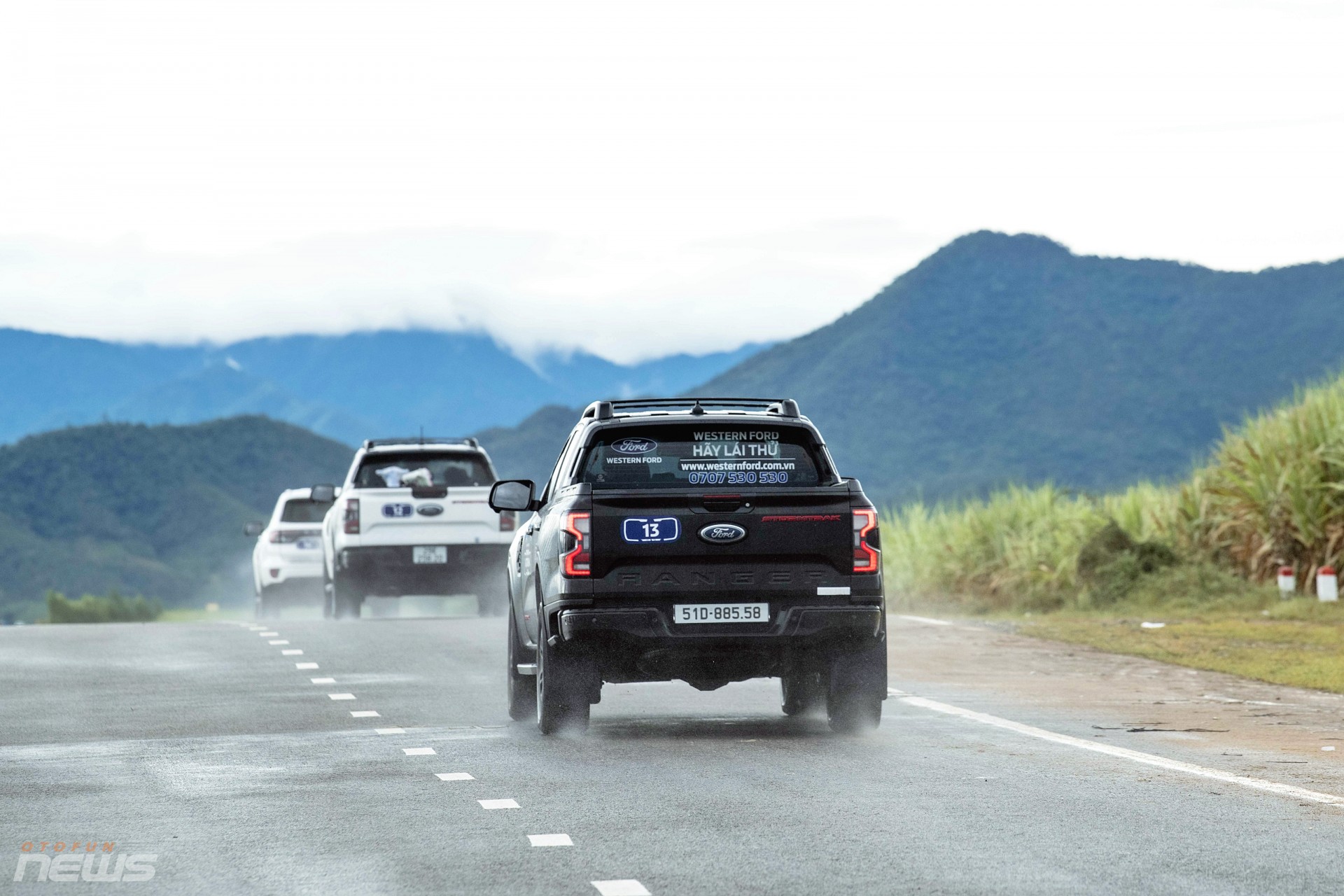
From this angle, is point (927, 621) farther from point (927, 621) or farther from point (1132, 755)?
point (1132, 755)

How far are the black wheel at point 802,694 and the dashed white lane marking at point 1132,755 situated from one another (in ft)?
2.99

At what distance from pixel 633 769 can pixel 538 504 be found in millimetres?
3125

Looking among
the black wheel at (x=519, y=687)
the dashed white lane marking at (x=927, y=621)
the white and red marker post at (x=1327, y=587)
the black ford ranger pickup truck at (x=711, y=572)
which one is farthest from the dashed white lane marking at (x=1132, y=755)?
the white and red marker post at (x=1327, y=587)

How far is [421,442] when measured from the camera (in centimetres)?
2527

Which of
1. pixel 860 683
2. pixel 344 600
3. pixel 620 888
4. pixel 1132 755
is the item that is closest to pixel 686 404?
pixel 860 683

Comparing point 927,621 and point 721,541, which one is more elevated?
point 721,541

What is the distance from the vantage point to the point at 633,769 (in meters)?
10.3

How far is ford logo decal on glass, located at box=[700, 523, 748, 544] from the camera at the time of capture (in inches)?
437

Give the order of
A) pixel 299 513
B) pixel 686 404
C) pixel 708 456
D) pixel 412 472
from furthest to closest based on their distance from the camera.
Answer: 1. pixel 299 513
2. pixel 412 472
3. pixel 686 404
4. pixel 708 456

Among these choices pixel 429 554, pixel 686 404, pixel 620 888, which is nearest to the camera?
pixel 620 888

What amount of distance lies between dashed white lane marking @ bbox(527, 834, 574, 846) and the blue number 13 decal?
123 inches

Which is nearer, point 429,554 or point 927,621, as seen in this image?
point 927,621

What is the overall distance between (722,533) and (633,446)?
1.14 m

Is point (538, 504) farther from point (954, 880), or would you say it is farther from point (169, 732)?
point (954, 880)
